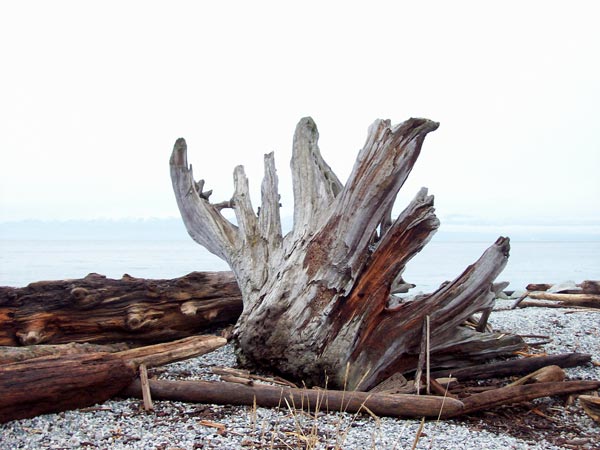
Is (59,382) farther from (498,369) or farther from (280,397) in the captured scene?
(498,369)

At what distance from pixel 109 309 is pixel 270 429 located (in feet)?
9.76

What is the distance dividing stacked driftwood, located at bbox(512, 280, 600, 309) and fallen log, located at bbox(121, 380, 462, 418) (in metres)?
6.12

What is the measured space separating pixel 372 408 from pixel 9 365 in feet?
9.05


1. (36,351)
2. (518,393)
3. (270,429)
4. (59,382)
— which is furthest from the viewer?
(518,393)

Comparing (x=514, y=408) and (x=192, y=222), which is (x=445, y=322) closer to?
(x=514, y=408)

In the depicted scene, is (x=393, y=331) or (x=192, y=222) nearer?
(x=393, y=331)

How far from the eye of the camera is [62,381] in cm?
449

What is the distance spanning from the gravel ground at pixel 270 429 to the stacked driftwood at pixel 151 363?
0.11 m

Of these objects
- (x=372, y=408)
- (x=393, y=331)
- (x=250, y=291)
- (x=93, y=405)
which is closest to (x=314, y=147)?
(x=250, y=291)

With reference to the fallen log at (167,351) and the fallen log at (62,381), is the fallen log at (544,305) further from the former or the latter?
the fallen log at (62,381)

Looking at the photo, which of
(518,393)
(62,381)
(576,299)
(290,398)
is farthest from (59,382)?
(576,299)

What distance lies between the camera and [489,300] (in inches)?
260

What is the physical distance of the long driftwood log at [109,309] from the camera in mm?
6128

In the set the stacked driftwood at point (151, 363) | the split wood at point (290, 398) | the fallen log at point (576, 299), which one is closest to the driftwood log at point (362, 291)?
the stacked driftwood at point (151, 363)
